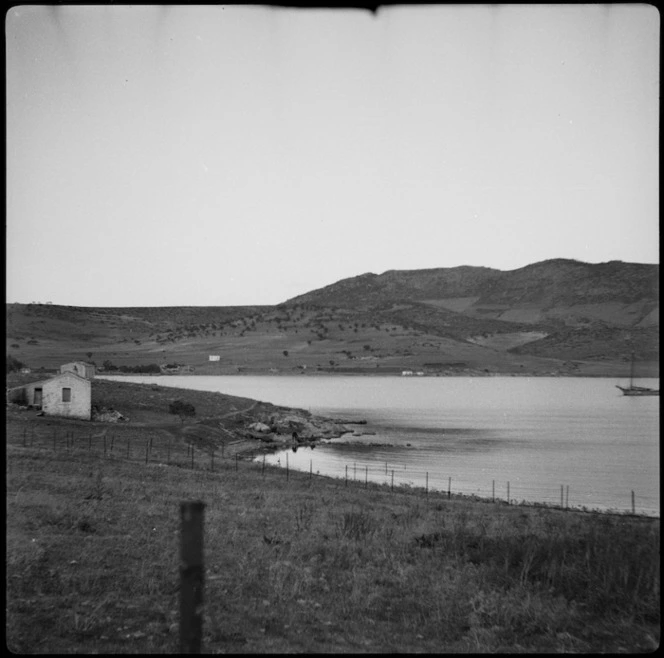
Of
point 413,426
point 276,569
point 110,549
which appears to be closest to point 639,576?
point 276,569

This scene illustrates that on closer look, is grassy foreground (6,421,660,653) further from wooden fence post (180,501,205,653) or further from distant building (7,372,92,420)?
distant building (7,372,92,420)

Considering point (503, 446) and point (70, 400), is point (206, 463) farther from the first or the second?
point (503, 446)

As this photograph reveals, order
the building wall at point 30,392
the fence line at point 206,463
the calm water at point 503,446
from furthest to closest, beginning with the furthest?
the building wall at point 30,392, the calm water at point 503,446, the fence line at point 206,463

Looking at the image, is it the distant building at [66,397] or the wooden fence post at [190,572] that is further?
the distant building at [66,397]

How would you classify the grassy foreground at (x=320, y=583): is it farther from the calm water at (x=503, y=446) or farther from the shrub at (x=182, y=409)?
the shrub at (x=182, y=409)

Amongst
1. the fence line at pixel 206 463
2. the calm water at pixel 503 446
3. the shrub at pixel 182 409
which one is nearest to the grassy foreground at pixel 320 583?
the fence line at pixel 206 463

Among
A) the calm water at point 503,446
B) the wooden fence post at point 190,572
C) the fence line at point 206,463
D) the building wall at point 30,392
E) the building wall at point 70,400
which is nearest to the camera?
the wooden fence post at point 190,572
